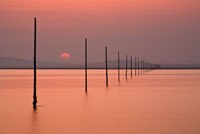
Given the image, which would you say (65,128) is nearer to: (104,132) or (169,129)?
(104,132)

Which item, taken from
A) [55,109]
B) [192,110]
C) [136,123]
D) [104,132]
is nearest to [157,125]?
[136,123]

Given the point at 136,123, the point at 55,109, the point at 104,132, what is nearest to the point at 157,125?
the point at 136,123

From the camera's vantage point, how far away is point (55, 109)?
92.2 feet

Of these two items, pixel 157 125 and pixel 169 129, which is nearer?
pixel 169 129

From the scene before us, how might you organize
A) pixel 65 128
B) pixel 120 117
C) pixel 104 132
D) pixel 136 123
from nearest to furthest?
pixel 104 132 → pixel 65 128 → pixel 136 123 → pixel 120 117

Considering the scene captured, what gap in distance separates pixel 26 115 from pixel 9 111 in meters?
2.39

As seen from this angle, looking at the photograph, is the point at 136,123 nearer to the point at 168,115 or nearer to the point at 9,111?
the point at 168,115

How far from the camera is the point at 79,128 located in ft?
63.4

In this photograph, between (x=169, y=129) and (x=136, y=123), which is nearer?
(x=169, y=129)

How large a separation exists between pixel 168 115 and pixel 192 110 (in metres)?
3.18

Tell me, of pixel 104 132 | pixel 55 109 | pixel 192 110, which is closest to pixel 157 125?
pixel 104 132

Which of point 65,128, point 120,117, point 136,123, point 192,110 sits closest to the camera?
point 65,128

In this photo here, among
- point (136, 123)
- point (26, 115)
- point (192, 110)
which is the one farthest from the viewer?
point (192, 110)

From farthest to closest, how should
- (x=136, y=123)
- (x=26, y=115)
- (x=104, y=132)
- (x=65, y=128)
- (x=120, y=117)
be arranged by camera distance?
(x=26, y=115) → (x=120, y=117) → (x=136, y=123) → (x=65, y=128) → (x=104, y=132)
